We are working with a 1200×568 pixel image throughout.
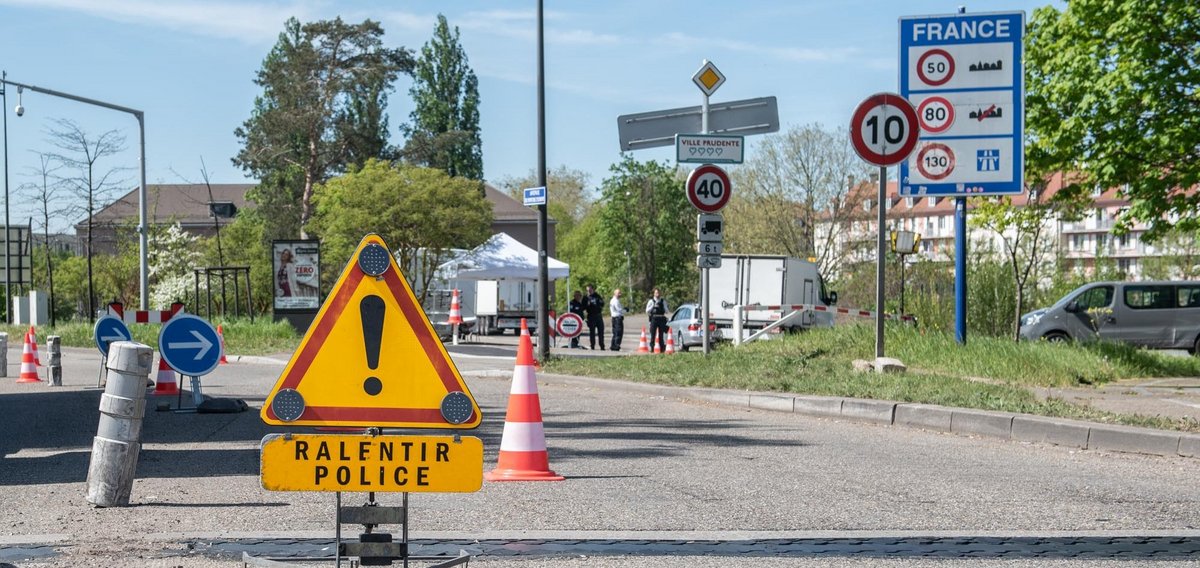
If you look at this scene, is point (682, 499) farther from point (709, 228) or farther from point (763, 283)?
point (763, 283)

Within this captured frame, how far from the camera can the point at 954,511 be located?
6.91 m

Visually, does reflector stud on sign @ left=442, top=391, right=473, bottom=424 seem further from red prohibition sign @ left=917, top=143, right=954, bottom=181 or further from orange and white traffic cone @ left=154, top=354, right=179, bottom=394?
red prohibition sign @ left=917, top=143, right=954, bottom=181

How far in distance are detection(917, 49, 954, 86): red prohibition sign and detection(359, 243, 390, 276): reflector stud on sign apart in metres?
12.7

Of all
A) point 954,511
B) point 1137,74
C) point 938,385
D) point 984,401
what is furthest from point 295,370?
point 1137,74

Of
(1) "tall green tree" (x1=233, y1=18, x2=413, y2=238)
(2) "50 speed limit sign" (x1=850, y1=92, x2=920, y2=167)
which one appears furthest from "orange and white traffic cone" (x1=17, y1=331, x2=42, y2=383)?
(1) "tall green tree" (x1=233, y1=18, x2=413, y2=238)

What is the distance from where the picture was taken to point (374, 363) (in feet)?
15.8

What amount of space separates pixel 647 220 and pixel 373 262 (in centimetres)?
7627

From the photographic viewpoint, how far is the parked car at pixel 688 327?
30.3 meters

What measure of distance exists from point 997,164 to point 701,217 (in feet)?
12.1

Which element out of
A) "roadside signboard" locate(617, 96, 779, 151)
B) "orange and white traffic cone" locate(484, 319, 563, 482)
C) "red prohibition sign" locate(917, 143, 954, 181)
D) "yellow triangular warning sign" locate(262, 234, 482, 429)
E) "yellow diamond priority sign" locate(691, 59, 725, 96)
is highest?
"yellow diamond priority sign" locate(691, 59, 725, 96)

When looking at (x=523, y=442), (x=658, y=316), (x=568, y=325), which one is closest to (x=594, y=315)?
(x=568, y=325)

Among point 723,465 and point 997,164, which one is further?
point 997,164

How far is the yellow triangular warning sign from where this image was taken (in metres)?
4.79

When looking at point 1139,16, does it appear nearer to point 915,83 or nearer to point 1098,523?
point 915,83
